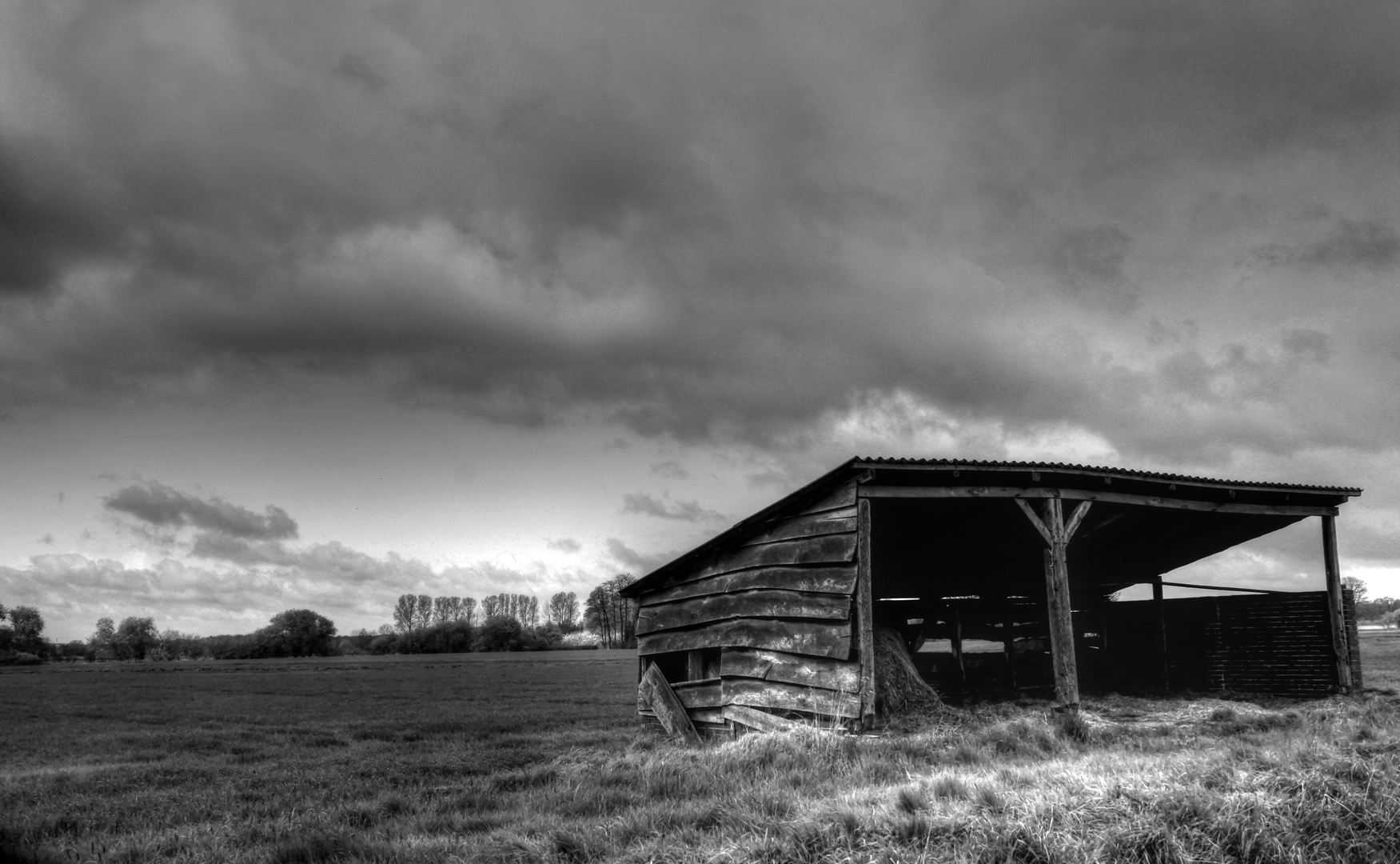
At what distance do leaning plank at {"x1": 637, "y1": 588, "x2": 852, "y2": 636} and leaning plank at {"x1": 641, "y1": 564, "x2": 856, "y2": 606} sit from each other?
89 mm

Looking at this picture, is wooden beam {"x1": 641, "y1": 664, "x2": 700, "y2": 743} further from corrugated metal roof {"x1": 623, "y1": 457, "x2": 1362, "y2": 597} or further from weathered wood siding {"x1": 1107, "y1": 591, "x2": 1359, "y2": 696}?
weathered wood siding {"x1": 1107, "y1": 591, "x2": 1359, "y2": 696}

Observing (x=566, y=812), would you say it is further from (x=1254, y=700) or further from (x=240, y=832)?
(x=1254, y=700)

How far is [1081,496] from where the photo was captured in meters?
12.9

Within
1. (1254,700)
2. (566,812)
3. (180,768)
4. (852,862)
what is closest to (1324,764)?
(852,862)

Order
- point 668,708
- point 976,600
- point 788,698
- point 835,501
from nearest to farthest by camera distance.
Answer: point 835,501 < point 788,698 < point 668,708 < point 976,600

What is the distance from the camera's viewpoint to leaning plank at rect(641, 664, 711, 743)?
14.0 meters

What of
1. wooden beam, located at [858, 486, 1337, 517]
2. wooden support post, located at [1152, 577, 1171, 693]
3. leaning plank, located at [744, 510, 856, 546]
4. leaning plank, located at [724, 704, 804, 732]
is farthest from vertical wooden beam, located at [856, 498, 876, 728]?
wooden support post, located at [1152, 577, 1171, 693]

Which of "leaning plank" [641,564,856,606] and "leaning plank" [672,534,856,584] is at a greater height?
"leaning plank" [672,534,856,584]

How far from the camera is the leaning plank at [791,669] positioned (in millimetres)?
11484

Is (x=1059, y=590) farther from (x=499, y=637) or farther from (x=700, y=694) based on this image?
(x=499, y=637)

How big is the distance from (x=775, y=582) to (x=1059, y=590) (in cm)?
407

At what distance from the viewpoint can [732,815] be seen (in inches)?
235

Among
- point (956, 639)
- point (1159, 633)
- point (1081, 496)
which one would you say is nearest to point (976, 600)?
point (956, 639)

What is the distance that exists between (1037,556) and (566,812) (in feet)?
44.8
